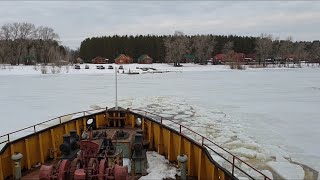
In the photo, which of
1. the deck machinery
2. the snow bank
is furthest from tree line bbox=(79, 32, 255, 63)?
the deck machinery

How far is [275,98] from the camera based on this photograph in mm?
27828

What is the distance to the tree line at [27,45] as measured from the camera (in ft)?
289

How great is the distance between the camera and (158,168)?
9586mm

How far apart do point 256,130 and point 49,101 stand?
1723 cm

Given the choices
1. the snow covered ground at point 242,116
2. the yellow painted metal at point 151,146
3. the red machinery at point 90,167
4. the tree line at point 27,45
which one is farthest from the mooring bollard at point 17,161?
the tree line at point 27,45

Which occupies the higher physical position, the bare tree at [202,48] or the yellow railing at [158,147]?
the bare tree at [202,48]

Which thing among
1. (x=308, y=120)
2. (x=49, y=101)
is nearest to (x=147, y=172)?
(x=308, y=120)

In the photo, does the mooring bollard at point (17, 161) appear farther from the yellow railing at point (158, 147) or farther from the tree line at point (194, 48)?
the tree line at point (194, 48)

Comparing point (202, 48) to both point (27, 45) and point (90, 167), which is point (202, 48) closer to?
point (27, 45)

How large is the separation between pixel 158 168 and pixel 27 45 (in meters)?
95.9

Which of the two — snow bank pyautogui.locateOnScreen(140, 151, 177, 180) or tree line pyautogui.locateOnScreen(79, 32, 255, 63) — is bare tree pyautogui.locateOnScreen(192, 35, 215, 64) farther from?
snow bank pyautogui.locateOnScreen(140, 151, 177, 180)

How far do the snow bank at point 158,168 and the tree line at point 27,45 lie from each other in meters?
76.2

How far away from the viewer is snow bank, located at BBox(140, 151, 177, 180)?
354 inches

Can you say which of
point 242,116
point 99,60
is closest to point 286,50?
point 99,60
